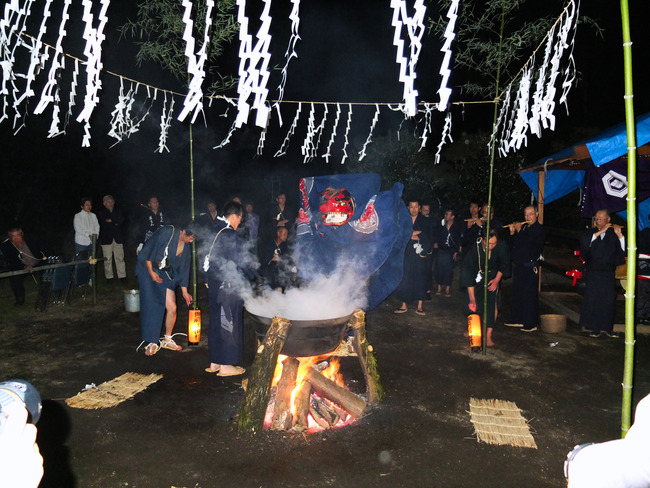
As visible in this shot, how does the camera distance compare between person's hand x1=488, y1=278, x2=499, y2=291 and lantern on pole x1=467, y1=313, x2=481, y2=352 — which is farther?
person's hand x1=488, y1=278, x2=499, y2=291

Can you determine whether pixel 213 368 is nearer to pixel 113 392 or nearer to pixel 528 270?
pixel 113 392

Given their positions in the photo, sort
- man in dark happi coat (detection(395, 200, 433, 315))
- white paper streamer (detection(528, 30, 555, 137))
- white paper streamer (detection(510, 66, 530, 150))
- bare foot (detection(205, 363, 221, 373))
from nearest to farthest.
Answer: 1. white paper streamer (detection(528, 30, 555, 137))
2. white paper streamer (detection(510, 66, 530, 150))
3. bare foot (detection(205, 363, 221, 373))
4. man in dark happi coat (detection(395, 200, 433, 315))

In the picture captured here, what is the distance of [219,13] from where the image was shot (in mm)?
5910

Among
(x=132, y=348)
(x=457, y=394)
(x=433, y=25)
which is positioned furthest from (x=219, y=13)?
(x=457, y=394)

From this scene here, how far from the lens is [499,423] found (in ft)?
13.8

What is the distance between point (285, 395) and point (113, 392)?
2039mm

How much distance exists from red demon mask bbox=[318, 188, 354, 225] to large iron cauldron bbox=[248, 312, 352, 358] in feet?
12.5

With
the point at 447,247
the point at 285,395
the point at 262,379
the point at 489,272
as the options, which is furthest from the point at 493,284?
the point at 262,379

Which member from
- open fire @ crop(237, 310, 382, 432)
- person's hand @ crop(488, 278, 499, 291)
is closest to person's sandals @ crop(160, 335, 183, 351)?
open fire @ crop(237, 310, 382, 432)

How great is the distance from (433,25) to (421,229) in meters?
4.19

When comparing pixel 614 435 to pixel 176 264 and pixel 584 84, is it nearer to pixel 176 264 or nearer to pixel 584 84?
pixel 176 264

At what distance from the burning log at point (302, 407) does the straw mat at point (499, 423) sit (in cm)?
163

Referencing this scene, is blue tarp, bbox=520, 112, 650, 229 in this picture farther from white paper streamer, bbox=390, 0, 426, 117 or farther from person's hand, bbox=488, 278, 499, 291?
white paper streamer, bbox=390, 0, 426, 117

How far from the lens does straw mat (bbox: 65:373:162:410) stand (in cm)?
459
